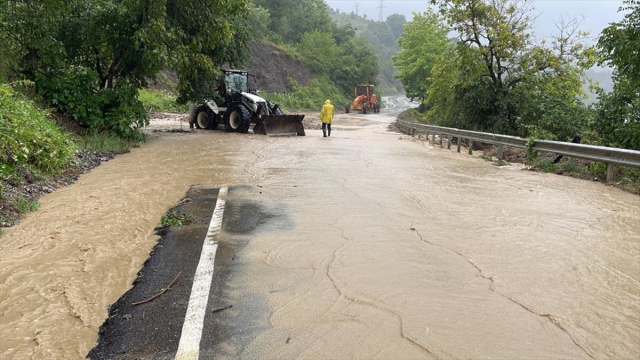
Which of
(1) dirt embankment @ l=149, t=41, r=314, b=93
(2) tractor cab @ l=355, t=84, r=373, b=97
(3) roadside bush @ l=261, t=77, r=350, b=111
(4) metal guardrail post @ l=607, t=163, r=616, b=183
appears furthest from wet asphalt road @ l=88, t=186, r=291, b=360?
(1) dirt embankment @ l=149, t=41, r=314, b=93

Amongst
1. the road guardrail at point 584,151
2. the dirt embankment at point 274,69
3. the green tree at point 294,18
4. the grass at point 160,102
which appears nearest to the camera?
the road guardrail at point 584,151

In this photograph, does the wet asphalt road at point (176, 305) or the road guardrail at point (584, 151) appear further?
the road guardrail at point (584, 151)

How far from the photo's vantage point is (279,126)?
2181 centimetres

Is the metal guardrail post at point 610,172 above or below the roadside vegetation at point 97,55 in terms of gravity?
below

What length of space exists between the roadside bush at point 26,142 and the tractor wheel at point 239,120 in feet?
36.4

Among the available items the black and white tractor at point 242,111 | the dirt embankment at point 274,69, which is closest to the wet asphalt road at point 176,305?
the black and white tractor at point 242,111

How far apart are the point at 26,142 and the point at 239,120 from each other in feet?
45.0

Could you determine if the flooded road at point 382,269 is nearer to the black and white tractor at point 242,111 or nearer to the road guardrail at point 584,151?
the road guardrail at point 584,151

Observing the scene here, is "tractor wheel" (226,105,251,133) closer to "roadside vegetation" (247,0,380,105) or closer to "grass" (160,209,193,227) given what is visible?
"grass" (160,209,193,227)

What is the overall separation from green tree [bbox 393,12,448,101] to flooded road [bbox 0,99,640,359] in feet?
153

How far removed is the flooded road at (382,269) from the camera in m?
3.43

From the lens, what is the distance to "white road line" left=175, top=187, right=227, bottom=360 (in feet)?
10.6

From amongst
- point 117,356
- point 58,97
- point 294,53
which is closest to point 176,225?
point 117,356

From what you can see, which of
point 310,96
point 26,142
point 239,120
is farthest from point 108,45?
point 310,96
